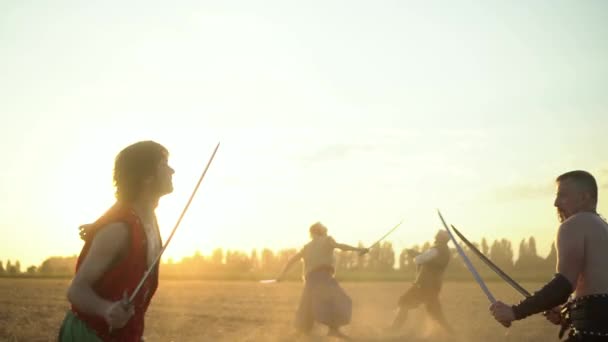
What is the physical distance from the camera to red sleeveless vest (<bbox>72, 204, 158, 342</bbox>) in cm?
380

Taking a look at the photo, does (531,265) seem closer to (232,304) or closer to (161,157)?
(232,304)

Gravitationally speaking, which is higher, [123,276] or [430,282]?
[123,276]

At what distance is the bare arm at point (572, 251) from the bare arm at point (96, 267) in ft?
9.94

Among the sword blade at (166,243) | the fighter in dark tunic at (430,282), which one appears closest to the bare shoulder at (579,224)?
the sword blade at (166,243)

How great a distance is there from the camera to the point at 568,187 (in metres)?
5.10

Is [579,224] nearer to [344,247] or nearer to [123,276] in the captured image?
[123,276]

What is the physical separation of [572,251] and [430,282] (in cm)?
1104

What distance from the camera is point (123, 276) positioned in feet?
12.6

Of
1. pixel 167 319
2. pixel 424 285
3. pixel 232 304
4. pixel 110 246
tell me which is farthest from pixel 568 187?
pixel 232 304

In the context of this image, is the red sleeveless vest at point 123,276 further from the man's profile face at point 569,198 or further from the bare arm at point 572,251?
the man's profile face at point 569,198

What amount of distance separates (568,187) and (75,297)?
3.49 m

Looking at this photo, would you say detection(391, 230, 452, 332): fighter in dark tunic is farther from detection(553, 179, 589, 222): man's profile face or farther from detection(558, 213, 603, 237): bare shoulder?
detection(558, 213, 603, 237): bare shoulder

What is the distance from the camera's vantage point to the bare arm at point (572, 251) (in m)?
4.89

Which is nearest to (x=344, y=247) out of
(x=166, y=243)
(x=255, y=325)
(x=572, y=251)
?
(x=255, y=325)
